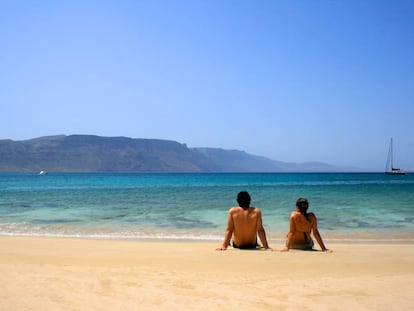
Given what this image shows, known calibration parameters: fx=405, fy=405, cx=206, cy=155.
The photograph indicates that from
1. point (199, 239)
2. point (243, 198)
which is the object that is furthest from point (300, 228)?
point (199, 239)

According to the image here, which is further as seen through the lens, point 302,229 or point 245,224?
point 302,229

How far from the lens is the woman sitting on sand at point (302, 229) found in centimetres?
804

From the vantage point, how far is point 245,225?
7.97 metres

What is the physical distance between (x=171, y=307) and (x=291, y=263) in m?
2.95

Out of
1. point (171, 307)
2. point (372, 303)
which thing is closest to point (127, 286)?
point (171, 307)

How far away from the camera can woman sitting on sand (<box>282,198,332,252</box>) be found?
804 centimetres

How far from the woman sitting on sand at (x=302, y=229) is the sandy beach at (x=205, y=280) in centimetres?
50

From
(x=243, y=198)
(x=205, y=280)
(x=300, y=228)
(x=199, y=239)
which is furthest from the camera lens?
(x=199, y=239)

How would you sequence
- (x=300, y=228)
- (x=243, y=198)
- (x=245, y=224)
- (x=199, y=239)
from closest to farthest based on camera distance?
(x=243, y=198) < (x=245, y=224) < (x=300, y=228) < (x=199, y=239)

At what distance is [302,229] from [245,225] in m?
1.17

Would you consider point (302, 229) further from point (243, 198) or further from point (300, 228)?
point (243, 198)

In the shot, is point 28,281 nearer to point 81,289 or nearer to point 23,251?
point 81,289

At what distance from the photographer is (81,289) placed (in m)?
4.82

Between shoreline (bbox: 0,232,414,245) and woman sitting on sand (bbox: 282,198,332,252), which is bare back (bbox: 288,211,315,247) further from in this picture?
shoreline (bbox: 0,232,414,245)
